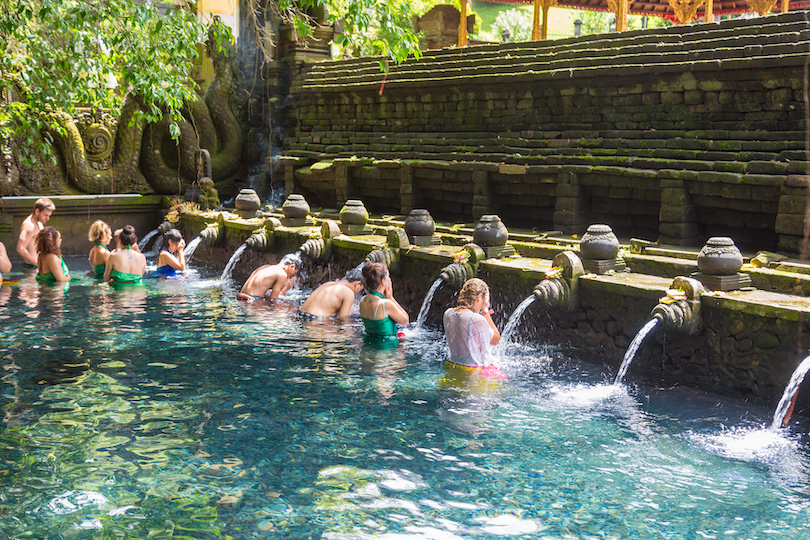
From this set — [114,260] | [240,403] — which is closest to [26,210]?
[114,260]

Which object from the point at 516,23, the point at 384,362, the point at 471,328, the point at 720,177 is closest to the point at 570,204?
the point at 720,177

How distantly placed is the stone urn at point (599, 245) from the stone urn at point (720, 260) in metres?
1.11

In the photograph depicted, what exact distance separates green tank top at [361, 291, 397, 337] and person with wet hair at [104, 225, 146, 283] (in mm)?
4824

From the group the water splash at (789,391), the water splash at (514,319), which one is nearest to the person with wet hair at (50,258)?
the water splash at (514,319)

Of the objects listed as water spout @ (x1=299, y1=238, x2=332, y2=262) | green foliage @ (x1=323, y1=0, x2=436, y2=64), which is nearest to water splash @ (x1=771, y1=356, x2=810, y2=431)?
green foliage @ (x1=323, y1=0, x2=436, y2=64)

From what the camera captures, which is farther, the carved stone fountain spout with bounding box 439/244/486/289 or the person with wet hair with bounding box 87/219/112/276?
the person with wet hair with bounding box 87/219/112/276

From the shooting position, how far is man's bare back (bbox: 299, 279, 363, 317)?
9.29 meters

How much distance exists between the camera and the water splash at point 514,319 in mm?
7978

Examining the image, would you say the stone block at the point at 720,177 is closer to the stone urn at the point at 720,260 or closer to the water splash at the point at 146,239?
the stone urn at the point at 720,260

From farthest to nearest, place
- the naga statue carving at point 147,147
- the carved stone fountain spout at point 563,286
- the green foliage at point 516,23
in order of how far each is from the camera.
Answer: the green foliage at point 516,23 → the naga statue carving at point 147,147 → the carved stone fountain spout at point 563,286

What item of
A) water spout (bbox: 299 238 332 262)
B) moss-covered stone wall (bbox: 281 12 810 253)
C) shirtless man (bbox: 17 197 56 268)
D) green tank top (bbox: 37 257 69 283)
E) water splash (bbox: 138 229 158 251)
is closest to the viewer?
moss-covered stone wall (bbox: 281 12 810 253)

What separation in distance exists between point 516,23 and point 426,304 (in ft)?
108

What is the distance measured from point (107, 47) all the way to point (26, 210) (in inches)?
253

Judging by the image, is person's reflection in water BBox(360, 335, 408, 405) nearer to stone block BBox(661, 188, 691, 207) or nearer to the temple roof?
stone block BBox(661, 188, 691, 207)
